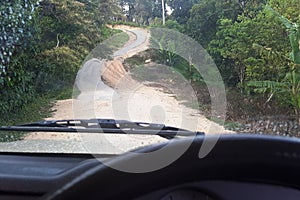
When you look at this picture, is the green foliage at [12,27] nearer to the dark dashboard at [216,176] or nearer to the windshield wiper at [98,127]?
the windshield wiper at [98,127]

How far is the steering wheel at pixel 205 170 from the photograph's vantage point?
374mm

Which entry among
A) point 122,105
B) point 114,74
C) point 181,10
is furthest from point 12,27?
point 181,10

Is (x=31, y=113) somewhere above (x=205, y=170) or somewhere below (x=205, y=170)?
below

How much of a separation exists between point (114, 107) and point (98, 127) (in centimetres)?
21

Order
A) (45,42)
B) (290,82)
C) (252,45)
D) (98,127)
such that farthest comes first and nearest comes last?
1. (45,42)
2. (252,45)
3. (290,82)
4. (98,127)

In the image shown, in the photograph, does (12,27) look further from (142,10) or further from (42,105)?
(142,10)

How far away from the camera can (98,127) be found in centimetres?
145

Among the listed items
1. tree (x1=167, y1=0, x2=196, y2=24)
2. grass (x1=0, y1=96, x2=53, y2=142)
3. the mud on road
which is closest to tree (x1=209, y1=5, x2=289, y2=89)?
tree (x1=167, y1=0, x2=196, y2=24)

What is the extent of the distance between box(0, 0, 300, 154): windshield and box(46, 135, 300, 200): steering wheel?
105 centimetres

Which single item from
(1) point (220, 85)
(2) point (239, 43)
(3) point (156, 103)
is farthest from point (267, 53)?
(3) point (156, 103)

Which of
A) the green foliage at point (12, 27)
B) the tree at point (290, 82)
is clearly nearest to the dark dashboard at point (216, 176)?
the tree at point (290, 82)

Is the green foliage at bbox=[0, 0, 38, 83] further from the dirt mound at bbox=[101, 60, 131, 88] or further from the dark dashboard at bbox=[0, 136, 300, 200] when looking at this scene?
the dark dashboard at bbox=[0, 136, 300, 200]

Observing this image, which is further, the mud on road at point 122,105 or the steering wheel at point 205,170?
the mud on road at point 122,105

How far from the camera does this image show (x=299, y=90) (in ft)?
4.98
